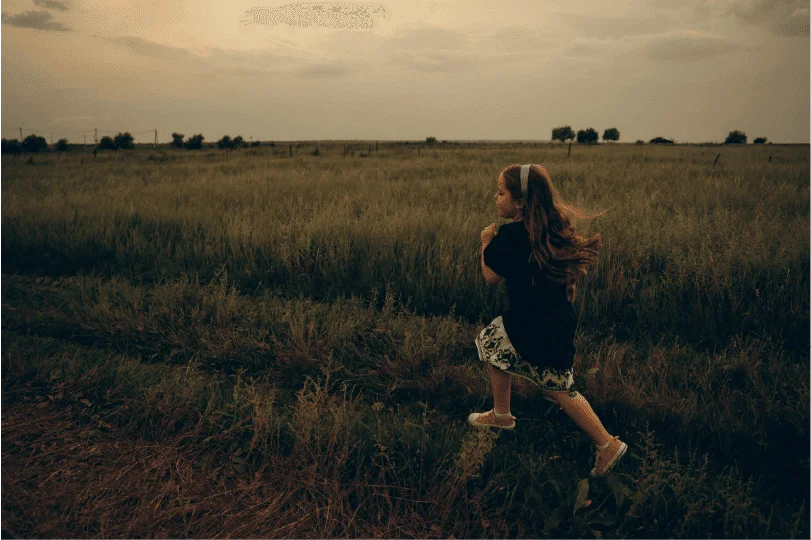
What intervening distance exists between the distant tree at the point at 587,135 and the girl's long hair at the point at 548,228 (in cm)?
12472

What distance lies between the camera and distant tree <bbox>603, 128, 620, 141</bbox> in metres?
131

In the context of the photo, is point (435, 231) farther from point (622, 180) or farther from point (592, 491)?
point (622, 180)

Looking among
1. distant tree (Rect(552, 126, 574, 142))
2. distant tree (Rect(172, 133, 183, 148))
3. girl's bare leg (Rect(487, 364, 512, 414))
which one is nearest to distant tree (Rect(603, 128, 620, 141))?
distant tree (Rect(552, 126, 574, 142))

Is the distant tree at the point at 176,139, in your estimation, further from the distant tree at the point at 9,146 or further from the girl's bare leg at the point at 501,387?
the girl's bare leg at the point at 501,387

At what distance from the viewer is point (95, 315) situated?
428cm

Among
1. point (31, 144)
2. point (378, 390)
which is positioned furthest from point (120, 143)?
point (378, 390)

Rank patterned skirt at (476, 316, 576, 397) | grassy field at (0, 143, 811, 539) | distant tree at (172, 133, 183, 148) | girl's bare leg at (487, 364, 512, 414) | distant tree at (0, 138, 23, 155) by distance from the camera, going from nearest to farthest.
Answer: grassy field at (0, 143, 811, 539), patterned skirt at (476, 316, 576, 397), girl's bare leg at (487, 364, 512, 414), distant tree at (0, 138, 23, 155), distant tree at (172, 133, 183, 148)

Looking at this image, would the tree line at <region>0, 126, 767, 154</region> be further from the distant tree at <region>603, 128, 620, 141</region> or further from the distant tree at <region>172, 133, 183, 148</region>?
the distant tree at <region>603, 128, 620, 141</region>

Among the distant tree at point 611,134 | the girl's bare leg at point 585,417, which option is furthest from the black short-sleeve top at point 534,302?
the distant tree at point 611,134

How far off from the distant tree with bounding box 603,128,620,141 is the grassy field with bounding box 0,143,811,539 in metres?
141

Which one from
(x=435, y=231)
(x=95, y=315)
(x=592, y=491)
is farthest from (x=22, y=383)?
(x=435, y=231)

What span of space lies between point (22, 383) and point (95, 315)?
103 centimetres

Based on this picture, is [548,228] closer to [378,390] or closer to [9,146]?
[378,390]

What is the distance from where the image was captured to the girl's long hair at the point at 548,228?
2.37m
